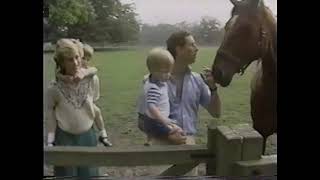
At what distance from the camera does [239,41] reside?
4.74 feet

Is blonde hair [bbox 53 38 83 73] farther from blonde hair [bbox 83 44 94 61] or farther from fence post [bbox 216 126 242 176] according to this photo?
fence post [bbox 216 126 242 176]

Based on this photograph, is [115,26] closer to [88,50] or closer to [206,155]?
[88,50]

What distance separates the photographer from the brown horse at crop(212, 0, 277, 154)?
1425 millimetres

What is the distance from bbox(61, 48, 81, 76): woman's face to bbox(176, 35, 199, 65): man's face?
0.89 feet

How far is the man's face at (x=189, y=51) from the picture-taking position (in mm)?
1412

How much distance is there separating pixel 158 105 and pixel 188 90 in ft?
0.31

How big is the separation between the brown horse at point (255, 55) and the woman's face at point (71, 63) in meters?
0.37

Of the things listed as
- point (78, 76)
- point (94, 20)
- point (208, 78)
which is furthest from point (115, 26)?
point (208, 78)

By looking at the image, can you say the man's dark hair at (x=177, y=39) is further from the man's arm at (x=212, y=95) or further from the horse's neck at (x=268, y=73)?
the horse's neck at (x=268, y=73)

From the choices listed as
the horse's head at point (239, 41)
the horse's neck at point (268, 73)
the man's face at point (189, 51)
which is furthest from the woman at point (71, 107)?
the horse's neck at point (268, 73)
